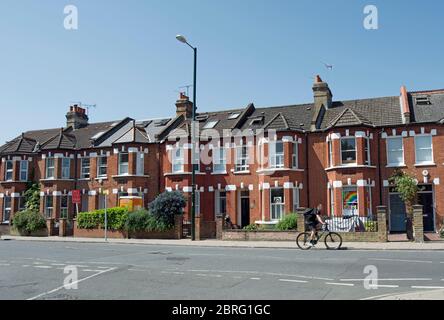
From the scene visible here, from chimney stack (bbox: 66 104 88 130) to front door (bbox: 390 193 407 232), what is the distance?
95.8 ft

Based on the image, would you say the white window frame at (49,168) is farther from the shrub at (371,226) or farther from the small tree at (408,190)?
the small tree at (408,190)

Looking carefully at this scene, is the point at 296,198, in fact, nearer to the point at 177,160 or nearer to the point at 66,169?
the point at 177,160

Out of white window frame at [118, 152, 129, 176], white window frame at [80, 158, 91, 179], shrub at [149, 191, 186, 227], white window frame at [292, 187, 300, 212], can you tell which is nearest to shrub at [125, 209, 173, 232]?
shrub at [149, 191, 186, 227]

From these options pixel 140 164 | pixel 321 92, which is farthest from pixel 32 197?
pixel 321 92

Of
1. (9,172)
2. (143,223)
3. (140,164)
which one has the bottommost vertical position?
(143,223)

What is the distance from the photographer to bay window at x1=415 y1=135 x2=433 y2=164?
2805 centimetres

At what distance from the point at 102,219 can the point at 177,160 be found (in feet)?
22.2

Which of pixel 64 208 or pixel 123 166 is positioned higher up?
pixel 123 166

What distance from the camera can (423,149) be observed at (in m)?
28.2

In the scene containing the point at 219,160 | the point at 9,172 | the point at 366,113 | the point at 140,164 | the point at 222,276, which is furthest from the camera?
the point at 9,172

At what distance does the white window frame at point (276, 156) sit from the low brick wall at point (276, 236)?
616 cm

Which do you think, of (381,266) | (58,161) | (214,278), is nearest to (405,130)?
(381,266)

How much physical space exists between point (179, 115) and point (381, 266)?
1073 inches

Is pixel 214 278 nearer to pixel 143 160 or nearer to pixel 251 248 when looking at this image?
pixel 251 248
